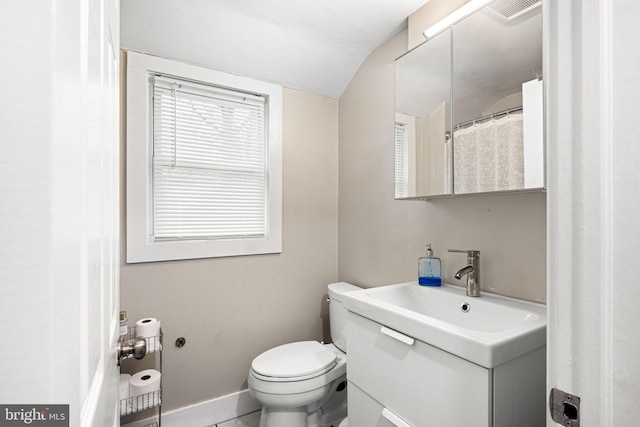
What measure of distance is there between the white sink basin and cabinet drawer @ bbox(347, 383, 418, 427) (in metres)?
0.31

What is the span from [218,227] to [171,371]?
0.82 m

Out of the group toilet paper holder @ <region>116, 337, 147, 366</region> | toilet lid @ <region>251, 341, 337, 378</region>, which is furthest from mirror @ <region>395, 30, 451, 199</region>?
toilet paper holder @ <region>116, 337, 147, 366</region>

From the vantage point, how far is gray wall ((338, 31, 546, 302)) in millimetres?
1162

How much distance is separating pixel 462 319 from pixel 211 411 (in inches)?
58.7

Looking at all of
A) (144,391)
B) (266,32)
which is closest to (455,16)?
(266,32)

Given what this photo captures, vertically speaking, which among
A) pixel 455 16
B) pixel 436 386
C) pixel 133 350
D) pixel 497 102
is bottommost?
pixel 436 386

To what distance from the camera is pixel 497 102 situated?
3.69ft

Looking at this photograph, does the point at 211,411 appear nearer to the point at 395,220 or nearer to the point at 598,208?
the point at 395,220

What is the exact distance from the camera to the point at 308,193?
7.00 feet

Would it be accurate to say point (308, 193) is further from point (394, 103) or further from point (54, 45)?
point (54, 45)

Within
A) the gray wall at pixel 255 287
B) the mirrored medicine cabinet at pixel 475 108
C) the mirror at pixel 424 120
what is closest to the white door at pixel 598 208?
the mirrored medicine cabinet at pixel 475 108

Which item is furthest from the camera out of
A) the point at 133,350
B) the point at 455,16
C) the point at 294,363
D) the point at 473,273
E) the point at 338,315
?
the point at 338,315

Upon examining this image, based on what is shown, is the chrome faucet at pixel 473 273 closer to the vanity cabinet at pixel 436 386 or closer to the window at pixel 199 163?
the vanity cabinet at pixel 436 386

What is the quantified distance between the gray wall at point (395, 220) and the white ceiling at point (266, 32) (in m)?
0.17
